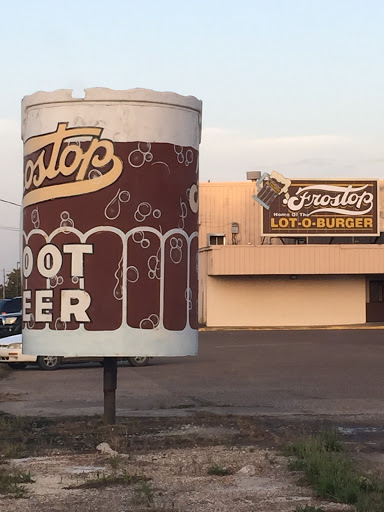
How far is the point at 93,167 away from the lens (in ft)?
39.8

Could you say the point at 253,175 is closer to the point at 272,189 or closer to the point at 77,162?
the point at 272,189

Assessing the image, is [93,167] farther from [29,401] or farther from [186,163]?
[29,401]

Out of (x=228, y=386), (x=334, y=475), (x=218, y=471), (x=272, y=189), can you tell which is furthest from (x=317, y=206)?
(x=334, y=475)

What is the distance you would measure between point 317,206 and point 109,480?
157 feet

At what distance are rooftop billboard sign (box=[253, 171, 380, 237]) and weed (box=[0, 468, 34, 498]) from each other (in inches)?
1828

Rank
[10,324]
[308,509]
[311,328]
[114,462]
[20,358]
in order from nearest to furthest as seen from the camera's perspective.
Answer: [308,509]
[114,462]
[20,358]
[10,324]
[311,328]

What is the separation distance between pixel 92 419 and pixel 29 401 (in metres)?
4.07

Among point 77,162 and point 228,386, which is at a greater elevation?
point 77,162

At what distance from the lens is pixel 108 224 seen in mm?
12148

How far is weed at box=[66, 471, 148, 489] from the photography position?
9.12 m

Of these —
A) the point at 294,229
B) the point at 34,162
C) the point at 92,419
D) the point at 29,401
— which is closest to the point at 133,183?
the point at 34,162

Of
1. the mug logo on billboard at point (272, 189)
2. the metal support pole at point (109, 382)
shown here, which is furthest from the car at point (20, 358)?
the mug logo on billboard at point (272, 189)

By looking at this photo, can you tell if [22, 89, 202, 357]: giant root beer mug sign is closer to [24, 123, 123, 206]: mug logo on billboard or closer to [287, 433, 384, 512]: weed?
[24, 123, 123, 206]: mug logo on billboard

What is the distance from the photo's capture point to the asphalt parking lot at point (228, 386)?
53.7 feet
